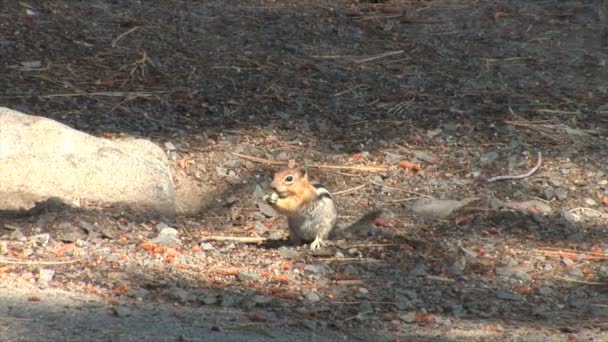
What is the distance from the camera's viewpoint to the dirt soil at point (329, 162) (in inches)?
170

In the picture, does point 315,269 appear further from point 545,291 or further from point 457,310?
point 545,291

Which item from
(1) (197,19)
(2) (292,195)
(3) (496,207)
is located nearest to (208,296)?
(2) (292,195)

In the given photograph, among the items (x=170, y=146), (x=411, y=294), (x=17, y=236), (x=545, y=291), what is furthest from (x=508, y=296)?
(x=170, y=146)

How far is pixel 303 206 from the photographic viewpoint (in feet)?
17.7

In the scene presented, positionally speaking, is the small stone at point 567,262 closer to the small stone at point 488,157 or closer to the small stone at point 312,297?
the small stone at point 488,157

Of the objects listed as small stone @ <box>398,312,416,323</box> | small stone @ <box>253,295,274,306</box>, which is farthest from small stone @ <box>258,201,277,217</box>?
small stone @ <box>398,312,416,323</box>

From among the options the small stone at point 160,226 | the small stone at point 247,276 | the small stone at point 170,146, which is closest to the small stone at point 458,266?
the small stone at point 247,276

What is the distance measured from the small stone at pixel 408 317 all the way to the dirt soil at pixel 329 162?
2 cm

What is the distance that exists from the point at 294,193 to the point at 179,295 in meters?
1.25

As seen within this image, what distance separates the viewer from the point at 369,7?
9.15m

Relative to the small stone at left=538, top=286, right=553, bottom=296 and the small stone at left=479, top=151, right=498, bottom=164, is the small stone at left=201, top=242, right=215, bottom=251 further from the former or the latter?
the small stone at left=479, top=151, right=498, bottom=164

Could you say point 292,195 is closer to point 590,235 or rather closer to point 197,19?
point 590,235

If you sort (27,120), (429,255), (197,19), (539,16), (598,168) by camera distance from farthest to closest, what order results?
(539,16) < (197,19) < (598,168) < (27,120) < (429,255)

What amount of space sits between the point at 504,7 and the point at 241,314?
19.2 feet
